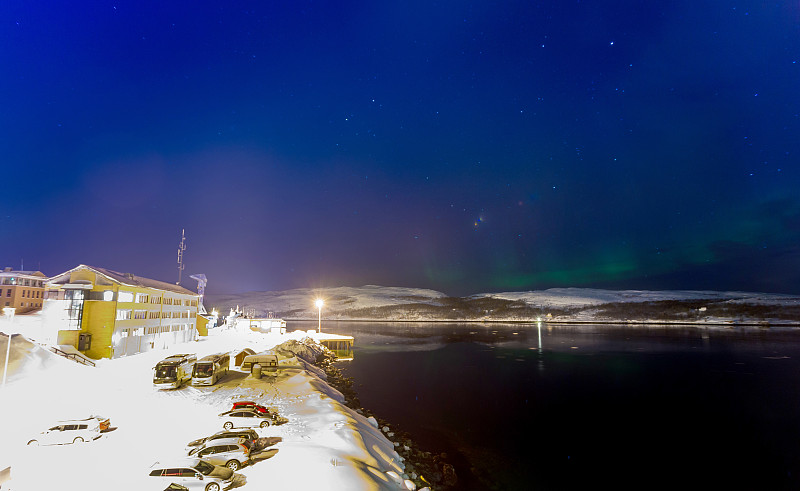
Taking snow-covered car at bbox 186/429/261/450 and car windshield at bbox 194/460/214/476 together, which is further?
snow-covered car at bbox 186/429/261/450

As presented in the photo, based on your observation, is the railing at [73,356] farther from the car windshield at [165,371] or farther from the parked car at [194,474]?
the parked car at [194,474]

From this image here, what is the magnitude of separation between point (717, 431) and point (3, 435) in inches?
2116

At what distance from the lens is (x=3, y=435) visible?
19.4 meters

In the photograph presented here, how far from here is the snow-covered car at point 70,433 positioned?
737 inches

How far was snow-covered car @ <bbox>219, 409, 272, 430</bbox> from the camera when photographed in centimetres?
2384

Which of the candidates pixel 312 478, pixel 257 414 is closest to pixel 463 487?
pixel 312 478

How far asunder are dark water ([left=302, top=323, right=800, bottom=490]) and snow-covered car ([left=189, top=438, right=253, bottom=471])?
45.0ft

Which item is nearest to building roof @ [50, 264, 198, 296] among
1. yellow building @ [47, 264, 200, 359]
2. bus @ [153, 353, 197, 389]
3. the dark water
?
yellow building @ [47, 264, 200, 359]

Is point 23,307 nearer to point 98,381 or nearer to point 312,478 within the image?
point 98,381

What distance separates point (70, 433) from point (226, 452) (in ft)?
27.0

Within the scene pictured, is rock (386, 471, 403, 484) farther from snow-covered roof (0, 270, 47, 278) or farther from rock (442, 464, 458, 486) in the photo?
snow-covered roof (0, 270, 47, 278)

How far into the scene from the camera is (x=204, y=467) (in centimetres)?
1633

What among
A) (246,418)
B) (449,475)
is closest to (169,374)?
(246,418)

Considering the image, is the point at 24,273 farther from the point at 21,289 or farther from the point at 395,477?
the point at 395,477
